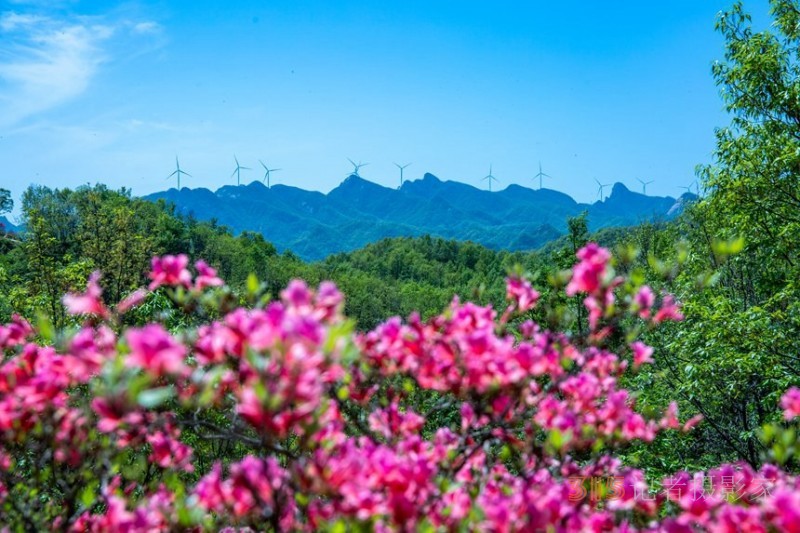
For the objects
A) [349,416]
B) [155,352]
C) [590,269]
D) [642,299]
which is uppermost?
[590,269]

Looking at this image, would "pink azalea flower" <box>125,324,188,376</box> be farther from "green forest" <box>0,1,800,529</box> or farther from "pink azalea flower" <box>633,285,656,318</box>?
"pink azalea flower" <box>633,285,656,318</box>

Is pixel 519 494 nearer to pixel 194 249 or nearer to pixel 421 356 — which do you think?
pixel 421 356

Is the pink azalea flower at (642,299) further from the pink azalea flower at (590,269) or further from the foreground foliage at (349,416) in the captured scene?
the pink azalea flower at (590,269)

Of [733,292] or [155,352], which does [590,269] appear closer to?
[155,352]

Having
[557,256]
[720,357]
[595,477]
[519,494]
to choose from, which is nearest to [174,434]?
[519,494]

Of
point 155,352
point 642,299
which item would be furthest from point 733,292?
point 155,352

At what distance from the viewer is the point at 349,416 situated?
3078mm

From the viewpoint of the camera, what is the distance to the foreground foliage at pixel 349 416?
5.88ft

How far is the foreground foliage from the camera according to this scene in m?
1.79

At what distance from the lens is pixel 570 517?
7.27 ft

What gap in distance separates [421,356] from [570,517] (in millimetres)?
937

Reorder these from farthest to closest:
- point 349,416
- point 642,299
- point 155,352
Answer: point 349,416 → point 642,299 → point 155,352

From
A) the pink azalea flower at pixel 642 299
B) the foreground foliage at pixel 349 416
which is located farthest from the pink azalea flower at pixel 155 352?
the pink azalea flower at pixel 642 299

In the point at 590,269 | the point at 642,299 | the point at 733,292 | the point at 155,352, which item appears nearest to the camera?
the point at 155,352
